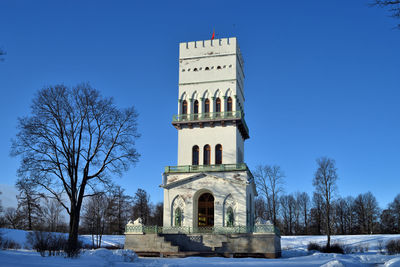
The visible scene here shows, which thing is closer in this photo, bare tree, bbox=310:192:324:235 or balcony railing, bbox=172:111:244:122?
balcony railing, bbox=172:111:244:122

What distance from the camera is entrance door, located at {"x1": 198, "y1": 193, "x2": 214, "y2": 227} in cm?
3300

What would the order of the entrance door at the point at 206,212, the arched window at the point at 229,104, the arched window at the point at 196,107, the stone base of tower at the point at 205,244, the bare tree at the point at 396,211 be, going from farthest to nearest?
the bare tree at the point at 396,211, the arched window at the point at 196,107, the arched window at the point at 229,104, the entrance door at the point at 206,212, the stone base of tower at the point at 205,244

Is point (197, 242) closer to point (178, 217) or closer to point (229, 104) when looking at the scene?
point (178, 217)

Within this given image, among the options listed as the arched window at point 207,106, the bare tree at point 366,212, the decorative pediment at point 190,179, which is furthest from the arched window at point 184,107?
the bare tree at point 366,212

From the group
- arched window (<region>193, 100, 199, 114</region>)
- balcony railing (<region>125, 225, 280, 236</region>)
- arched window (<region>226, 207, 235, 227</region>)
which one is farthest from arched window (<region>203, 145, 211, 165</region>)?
balcony railing (<region>125, 225, 280, 236</region>)

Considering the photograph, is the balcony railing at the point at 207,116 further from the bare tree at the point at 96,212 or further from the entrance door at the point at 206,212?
the bare tree at the point at 96,212

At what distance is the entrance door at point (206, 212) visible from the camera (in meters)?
33.0

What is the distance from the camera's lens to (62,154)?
27156 millimetres

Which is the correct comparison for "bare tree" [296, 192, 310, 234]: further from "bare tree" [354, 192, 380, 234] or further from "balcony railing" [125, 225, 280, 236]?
"balcony railing" [125, 225, 280, 236]

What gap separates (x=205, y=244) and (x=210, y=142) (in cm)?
889

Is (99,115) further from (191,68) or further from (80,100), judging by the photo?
(191,68)

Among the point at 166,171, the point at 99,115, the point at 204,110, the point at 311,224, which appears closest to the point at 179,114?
the point at 204,110

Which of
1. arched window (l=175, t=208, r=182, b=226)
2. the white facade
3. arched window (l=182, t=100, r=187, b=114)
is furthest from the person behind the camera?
arched window (l=182, t=100, r=187, b=114)

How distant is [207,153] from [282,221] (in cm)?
4368
